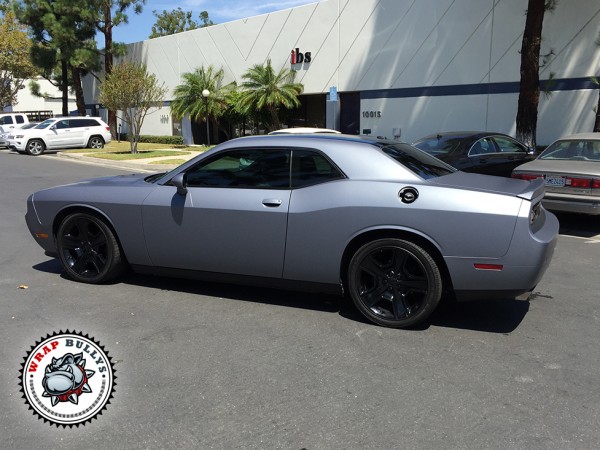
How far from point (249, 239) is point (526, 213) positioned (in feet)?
7.32

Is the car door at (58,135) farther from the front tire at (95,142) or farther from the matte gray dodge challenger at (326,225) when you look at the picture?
the matte gray dodge challenger at (326,225)

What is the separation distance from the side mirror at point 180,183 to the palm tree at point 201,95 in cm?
2297

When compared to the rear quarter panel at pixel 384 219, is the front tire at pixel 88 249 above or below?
below

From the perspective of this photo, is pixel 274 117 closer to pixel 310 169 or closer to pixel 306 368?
pixel 310 169

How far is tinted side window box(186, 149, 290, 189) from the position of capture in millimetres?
4551

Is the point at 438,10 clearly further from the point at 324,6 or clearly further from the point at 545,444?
the point at 545,444

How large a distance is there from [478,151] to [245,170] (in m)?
6.21

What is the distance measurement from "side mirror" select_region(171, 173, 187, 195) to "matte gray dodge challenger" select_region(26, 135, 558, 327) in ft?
0.08

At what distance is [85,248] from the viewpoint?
5258 mm

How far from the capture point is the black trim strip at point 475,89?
1648 cm

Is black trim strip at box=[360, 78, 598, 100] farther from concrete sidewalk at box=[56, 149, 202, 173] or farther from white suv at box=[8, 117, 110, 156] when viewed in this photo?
white suv at box=[8, 117, 110, 156]

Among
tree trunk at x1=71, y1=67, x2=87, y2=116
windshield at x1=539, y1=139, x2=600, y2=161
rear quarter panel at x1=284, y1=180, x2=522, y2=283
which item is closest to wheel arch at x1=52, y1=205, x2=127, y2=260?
rear quarter panel at x1=284, y1=180, x2=522, y2=283

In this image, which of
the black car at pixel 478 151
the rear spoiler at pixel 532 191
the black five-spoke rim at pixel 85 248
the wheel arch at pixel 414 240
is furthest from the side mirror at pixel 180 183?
the black car at pixel 478 151

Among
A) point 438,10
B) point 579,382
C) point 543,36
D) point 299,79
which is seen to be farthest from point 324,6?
point 579,382
